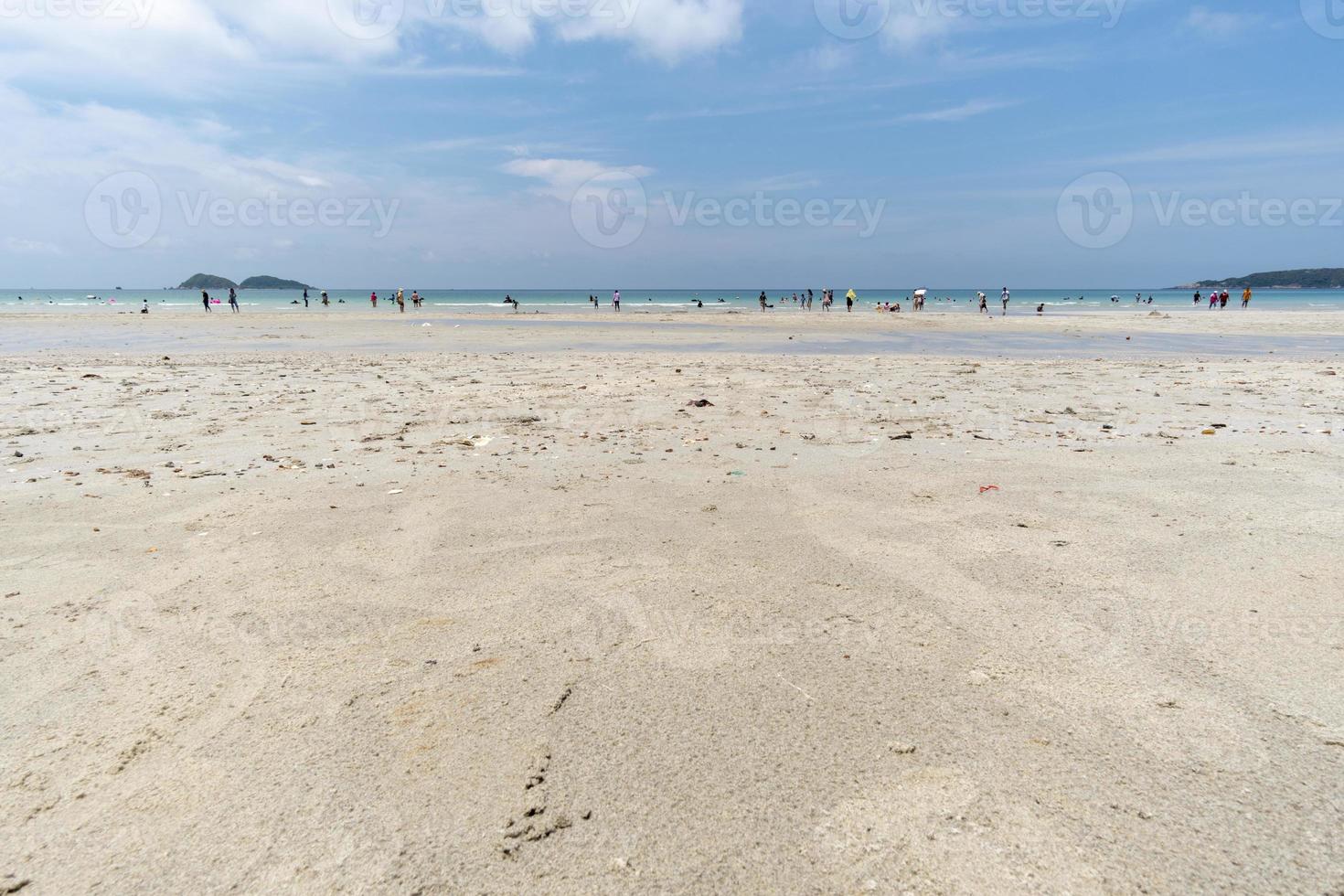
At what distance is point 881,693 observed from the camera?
9.38 feet

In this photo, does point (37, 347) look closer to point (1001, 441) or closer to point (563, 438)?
point (563, 438)

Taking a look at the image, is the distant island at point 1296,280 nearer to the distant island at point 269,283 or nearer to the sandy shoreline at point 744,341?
the sandy shoreline at point 744,341

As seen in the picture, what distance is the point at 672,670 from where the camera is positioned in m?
3.05

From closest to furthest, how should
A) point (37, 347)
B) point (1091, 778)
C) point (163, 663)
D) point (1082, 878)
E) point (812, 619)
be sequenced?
point (1082, 878) < point (1091, 778) < point (163, 663) < point (812, 619) < point (37, 347)

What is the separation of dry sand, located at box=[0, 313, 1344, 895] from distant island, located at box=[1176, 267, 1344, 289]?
220m

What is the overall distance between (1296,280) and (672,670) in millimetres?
233226

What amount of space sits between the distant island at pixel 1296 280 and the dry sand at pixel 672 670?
722ft

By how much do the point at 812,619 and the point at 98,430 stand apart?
8525 millimetres

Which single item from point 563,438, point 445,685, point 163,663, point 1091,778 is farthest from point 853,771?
point 563,438

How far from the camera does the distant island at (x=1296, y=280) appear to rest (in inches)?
6590

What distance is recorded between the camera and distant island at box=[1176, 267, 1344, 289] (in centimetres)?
16738

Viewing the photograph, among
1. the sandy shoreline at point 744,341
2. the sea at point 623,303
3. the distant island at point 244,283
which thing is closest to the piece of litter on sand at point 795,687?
the sandy shoreline at point 744,341

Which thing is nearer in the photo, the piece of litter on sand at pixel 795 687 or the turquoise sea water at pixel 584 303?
the piece of litter on sand at pixel 795 687

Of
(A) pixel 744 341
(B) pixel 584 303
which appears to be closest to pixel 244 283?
(B) pixel 584 303
